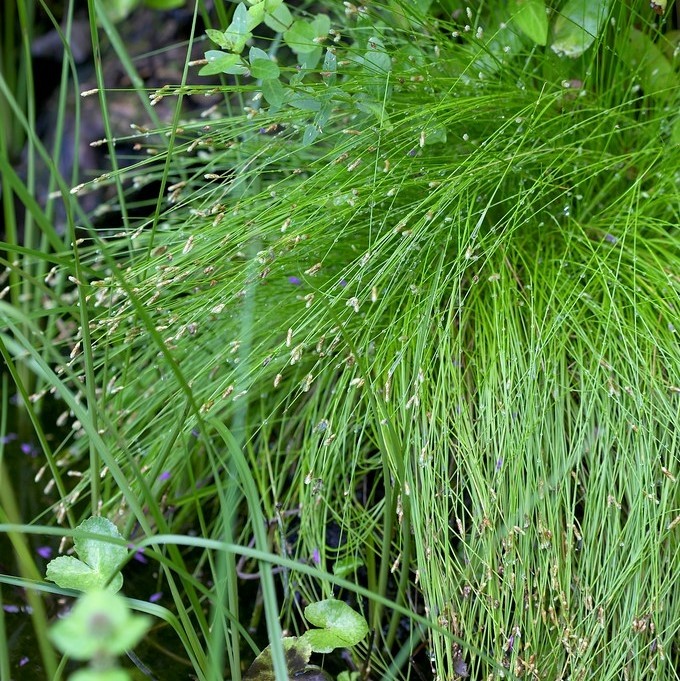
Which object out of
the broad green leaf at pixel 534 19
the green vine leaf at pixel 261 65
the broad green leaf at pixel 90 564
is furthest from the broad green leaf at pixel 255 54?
the broad green leaf at pixel 90 564

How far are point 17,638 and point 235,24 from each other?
3.56ft

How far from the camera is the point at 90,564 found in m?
1.06

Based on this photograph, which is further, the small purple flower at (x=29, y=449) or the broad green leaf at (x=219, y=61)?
the small purple flower at (x=29, y=449)

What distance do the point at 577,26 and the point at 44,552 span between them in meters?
1.41

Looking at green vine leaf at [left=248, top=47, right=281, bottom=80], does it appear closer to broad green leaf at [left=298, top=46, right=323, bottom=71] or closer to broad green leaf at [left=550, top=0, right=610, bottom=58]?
broad green leaf at [left=298, top=46, right=323, bottom=71]

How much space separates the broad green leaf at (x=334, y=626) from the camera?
1.09 meters

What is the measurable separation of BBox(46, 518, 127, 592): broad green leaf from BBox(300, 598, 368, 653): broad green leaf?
29cm

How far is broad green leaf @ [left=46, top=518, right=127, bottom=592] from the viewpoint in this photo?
1.03 metres

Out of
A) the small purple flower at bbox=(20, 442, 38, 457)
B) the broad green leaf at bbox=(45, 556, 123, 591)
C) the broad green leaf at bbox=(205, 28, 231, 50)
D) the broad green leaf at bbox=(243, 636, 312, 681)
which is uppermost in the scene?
the broad green leaf at bbox=(205, 28, 231, 50)

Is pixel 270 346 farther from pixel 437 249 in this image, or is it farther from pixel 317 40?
pixel 317 40

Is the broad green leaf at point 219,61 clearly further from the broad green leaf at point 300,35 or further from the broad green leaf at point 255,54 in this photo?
the broad green leaf at point 300,35

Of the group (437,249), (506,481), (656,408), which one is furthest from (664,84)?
(506,481)

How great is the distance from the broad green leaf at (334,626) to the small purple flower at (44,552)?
24.6 inches

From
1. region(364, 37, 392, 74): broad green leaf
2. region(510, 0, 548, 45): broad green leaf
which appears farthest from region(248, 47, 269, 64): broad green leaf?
region(510, 0, 548, 45): broad green leaf
